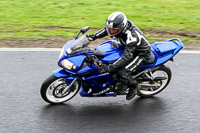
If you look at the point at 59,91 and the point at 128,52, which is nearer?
the point at 128,52

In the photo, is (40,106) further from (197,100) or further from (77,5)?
(77,5)

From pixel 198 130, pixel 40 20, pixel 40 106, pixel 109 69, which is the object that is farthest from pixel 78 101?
pixel 40 20

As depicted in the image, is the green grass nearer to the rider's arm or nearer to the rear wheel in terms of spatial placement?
the rear wheel

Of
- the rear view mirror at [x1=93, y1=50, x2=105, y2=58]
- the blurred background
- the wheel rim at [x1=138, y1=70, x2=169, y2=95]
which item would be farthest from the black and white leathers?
the blurred background

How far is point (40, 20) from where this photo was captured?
1080 cm

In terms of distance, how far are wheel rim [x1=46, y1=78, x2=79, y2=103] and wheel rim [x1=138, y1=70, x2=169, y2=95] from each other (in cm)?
118

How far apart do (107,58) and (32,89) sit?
1.84m

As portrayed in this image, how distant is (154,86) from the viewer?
6.26 metres

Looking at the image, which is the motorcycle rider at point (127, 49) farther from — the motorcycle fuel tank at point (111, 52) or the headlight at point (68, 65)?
the headlight at point (68, 65)

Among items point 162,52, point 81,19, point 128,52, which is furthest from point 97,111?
point 81,19

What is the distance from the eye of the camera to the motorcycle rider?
531 centimetres

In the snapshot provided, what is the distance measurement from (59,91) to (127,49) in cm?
136

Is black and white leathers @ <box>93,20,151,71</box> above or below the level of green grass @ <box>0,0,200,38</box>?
above

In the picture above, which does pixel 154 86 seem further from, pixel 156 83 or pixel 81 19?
pixel 81 19
